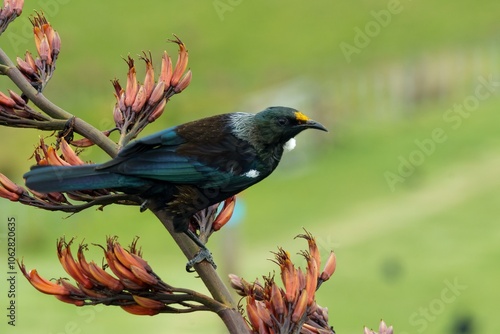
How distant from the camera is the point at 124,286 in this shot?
9.04 ft

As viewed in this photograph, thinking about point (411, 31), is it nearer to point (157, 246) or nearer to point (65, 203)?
point (157, 246)

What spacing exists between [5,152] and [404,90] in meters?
6.85

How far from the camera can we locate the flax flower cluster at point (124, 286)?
274cm

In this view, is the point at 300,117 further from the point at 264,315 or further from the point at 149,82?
the point at 264,315

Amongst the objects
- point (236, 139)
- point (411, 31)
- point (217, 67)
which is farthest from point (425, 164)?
point (236, 139)

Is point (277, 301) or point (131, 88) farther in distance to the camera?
point (131, 88)

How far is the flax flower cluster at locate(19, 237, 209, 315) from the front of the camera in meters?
2.74

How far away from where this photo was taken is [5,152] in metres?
13.4

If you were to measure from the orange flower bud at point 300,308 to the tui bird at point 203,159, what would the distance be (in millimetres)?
363
